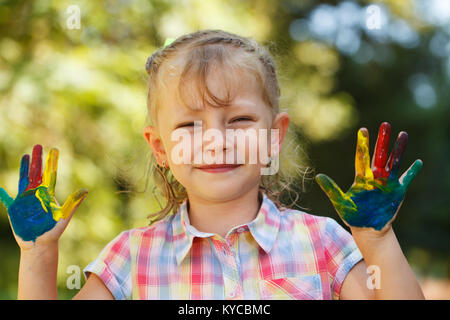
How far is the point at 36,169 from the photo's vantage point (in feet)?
3.87

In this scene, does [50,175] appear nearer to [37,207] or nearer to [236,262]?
[37,207]

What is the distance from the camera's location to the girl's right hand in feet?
3.72

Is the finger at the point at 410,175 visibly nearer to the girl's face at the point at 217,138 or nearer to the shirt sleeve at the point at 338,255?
the shirt sleeve at the point at 338,255

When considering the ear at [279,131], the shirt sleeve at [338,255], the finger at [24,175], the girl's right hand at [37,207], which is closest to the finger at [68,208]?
the girl's right hand at [37,207]

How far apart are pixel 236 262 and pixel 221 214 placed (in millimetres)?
147

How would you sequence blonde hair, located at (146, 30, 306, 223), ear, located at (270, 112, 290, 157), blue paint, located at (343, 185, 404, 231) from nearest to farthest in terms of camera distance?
blue paint, located at (343, 185, 404, 231), blonde hair, located at (146, 30, 306, 223), ear, located at (270, 112, 290, 157)

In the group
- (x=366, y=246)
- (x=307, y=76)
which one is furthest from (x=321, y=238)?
(x=307, y=76)

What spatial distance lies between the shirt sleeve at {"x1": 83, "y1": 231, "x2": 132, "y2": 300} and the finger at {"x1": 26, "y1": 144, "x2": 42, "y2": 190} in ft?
0.81

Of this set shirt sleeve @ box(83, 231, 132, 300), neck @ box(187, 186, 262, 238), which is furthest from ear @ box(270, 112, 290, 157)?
shirt sleeve @ box(83, 231, 132, 300)

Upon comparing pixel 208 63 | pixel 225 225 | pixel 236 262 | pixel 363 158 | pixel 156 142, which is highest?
pixel 208 63

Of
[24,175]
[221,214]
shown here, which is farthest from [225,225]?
[24,175]

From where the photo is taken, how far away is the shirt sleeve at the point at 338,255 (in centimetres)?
119

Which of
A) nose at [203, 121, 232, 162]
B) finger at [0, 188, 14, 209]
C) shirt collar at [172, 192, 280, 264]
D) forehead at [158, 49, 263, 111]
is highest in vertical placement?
forehead at [158, 49, 263, 111]

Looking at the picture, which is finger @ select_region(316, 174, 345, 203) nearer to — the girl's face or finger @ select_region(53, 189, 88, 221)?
the girl's face
